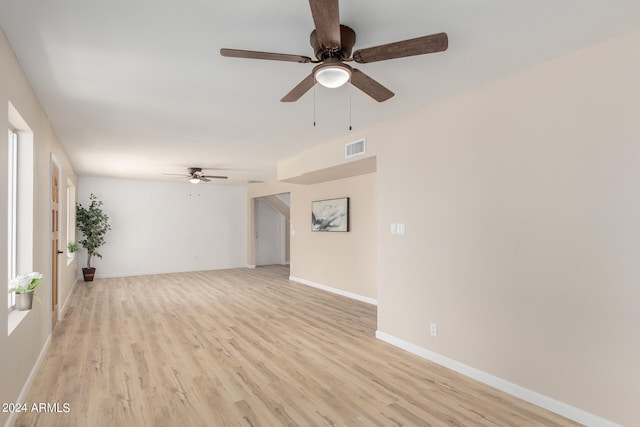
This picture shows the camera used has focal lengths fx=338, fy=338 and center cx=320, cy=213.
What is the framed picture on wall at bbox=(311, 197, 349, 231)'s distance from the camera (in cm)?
628

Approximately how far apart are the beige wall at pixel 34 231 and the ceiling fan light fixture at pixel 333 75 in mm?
1958

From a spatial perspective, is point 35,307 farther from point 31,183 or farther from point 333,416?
point 333,416

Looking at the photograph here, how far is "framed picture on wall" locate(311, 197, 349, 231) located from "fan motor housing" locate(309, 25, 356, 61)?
165 inches

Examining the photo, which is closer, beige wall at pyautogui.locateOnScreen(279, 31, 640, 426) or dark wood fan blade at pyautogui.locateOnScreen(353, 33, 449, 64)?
dark wood fan blade at pyautogui.locateOnScreen(353, 33, 449, 64)

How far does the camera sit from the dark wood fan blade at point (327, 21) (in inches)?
59.6

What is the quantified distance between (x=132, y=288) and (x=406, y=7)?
7.41 m

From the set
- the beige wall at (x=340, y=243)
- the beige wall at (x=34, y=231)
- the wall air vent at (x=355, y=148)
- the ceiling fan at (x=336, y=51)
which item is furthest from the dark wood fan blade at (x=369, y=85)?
the beige wall at (x=340, y=243)

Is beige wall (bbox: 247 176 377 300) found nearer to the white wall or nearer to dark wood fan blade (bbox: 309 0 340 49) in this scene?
the white wall

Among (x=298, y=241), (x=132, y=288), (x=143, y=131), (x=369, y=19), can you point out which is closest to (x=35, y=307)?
(x=143, y=131)

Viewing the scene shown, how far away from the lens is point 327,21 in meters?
1.66

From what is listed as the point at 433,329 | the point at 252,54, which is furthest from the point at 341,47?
the point at 433,329

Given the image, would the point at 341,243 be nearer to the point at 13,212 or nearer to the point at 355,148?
the point at 355,148

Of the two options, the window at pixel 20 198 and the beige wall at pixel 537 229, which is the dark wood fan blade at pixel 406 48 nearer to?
the beige wall at pixel 537 229

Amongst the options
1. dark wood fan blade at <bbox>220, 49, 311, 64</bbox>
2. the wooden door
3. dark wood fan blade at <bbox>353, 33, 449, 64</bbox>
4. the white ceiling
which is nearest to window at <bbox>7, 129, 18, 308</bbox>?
the white ceiling
